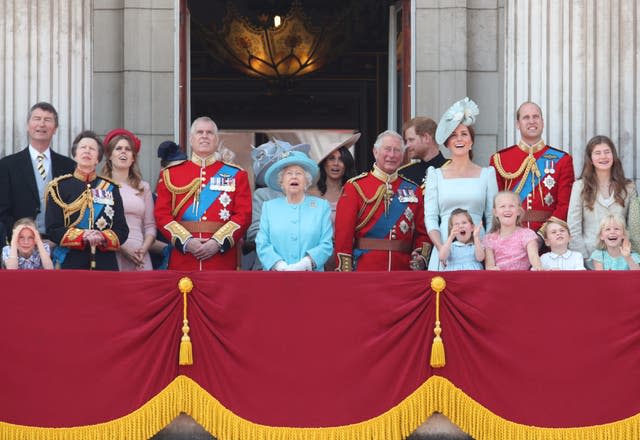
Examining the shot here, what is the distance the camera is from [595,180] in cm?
1030

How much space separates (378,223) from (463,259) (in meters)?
0.88

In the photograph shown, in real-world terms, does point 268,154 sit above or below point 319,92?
below

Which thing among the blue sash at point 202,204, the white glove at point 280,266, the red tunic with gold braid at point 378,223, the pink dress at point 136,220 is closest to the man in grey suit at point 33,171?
the pink dress at point 136,220

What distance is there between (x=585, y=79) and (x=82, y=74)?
4.16 m

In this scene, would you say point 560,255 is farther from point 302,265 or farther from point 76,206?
point 76,206

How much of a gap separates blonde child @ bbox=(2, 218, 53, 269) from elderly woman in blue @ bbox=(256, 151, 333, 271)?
4.80ft

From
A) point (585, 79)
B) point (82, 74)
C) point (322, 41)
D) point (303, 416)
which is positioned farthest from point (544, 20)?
point (322, 41)

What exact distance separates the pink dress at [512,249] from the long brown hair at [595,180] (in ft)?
2.04

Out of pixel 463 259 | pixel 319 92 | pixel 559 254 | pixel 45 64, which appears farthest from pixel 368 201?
pixel 319 92

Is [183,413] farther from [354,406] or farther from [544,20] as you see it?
[544,20]

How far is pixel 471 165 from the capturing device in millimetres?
10281

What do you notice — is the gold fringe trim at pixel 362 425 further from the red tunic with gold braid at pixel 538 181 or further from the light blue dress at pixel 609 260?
the red tunic with gold braid at pixel 538 181

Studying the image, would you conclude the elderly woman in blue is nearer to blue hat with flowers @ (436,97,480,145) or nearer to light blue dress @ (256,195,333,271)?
light blue dress @ (256,195,333,271)

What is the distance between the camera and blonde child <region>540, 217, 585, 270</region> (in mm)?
9852
